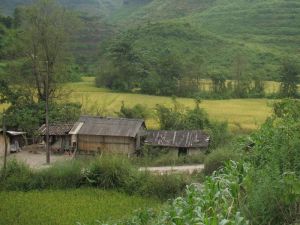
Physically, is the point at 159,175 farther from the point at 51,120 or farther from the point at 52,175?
the point at 51,120

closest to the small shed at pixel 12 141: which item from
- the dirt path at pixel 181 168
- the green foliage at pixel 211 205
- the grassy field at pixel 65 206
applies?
the grassy field at pixel 65 206

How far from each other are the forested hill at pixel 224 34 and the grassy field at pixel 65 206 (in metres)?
30.9

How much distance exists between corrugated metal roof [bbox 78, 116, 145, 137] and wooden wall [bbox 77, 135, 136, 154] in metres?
0.34

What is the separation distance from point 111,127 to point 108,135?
1.93 feet

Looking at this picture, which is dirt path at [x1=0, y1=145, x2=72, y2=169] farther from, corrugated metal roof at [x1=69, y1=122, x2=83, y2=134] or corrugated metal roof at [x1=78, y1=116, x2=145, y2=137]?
corrugated metal roof at [x1=78, y1=116, x2=145, y2=137]

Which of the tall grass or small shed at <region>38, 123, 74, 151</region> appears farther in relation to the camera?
small shed at <region>38, 123, 74, 151</region>

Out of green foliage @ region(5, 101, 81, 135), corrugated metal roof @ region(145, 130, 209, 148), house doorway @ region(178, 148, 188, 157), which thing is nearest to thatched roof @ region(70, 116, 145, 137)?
corrugated metal roof @ region(145, 130, 209, 148)

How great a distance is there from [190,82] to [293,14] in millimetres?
34217

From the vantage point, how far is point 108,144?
87.2 feet

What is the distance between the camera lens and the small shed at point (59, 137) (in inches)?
1109

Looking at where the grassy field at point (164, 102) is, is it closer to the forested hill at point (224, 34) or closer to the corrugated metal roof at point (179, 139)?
the corrugated metal roof at point (179, 139)

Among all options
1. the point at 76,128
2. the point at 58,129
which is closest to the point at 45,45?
the point at 58,129

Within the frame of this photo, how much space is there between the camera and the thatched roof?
2628 centimetres

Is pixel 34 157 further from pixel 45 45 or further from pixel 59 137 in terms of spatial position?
pixel 45 45
